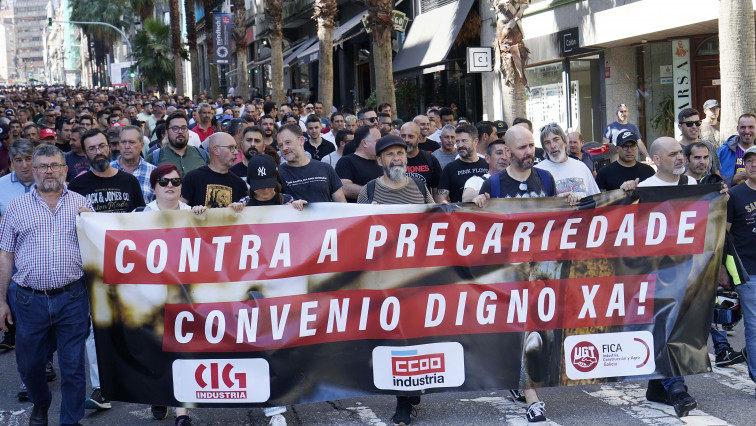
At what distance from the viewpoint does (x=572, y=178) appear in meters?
7.58

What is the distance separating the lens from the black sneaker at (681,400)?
19.9 feet

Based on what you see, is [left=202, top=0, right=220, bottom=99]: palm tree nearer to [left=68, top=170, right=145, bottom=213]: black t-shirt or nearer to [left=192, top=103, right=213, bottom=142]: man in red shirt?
[left=192, top=103, right=213, bottom=142]: man in red shirt

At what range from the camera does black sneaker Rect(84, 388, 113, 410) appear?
673 cm

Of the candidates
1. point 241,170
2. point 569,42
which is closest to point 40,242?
point 241,170

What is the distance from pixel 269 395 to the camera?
6105 millimetres

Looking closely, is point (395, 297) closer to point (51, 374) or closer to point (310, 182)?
point (310, 182)

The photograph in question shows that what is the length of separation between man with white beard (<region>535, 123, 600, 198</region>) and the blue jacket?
2545 mm

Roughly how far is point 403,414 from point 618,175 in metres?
3.35

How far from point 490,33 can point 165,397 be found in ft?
63.1

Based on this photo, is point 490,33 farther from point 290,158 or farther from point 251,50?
point 251,50

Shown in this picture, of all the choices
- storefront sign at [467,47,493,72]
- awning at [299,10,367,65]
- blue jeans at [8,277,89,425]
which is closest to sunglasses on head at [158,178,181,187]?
blue jeans at [8,277,89,425]

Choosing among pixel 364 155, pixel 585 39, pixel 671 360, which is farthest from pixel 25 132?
pixel 585 39

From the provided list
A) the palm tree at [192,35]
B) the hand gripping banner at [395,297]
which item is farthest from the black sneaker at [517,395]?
the palm tree at [192,35]

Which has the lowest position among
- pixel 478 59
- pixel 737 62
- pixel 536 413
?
pixel 536 413
